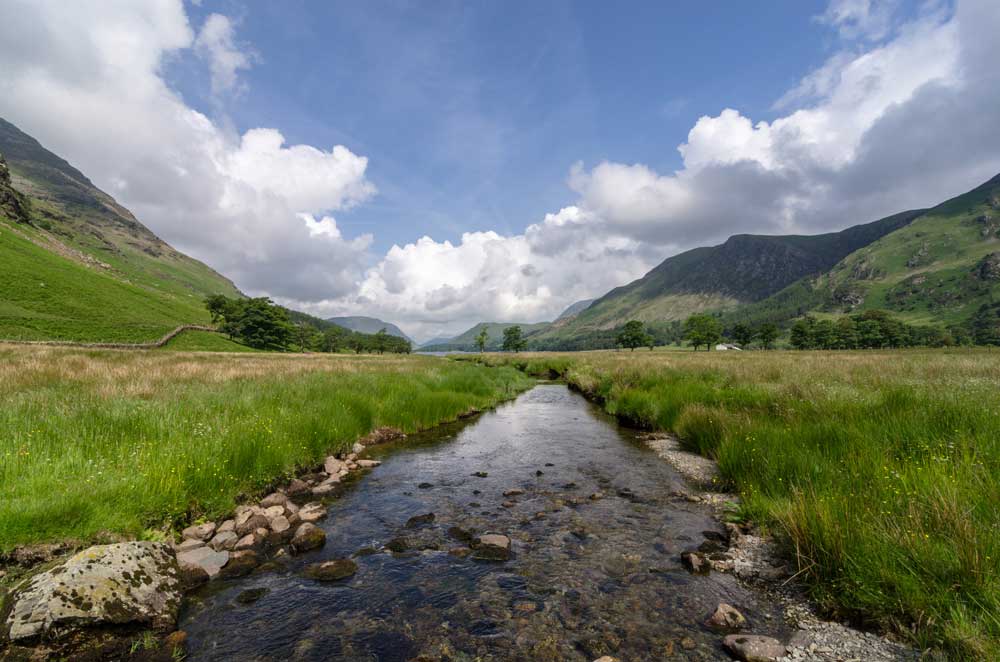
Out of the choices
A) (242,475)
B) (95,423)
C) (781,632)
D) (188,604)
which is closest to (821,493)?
(781,632)

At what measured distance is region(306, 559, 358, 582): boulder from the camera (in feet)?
21.8

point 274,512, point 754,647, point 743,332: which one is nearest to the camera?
point 754,647

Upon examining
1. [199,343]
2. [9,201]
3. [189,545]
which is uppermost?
[9,201]

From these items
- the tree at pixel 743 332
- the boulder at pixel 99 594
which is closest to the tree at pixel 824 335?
the tree at pixel 743 332

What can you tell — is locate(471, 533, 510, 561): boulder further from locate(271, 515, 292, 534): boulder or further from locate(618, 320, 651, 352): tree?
locate(618, 320, 651, 352): tree

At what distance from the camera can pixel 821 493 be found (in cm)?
661

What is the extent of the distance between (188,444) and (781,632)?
11.3 m

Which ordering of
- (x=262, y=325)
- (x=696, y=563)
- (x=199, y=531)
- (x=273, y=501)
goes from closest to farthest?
(x=696, y=563), (x=199, y=531), (x=273, y=501), (x=262, y=325)

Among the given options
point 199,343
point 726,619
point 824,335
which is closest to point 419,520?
point 726,619

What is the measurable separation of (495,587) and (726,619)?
333 centimetres

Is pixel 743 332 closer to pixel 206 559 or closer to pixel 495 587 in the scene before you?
pixel 495 587

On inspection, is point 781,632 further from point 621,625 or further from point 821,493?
point 821,493

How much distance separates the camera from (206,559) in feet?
22.0

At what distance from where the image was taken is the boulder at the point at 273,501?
9023 mm
